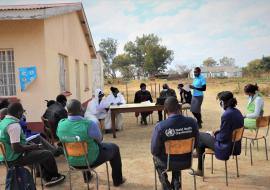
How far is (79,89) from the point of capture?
52.4 feet

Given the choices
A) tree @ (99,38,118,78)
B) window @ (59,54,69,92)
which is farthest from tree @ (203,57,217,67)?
window @ (59,54,69,92)

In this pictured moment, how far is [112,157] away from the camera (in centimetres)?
561

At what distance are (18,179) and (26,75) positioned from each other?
5.35 meters

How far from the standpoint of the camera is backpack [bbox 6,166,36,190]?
16.7ft

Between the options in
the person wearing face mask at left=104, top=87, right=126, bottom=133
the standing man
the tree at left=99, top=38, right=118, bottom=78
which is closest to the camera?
the standing man

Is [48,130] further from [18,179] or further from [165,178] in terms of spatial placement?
[165,178]

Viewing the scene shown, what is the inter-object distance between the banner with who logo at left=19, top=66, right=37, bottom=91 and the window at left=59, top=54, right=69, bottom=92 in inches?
92.3

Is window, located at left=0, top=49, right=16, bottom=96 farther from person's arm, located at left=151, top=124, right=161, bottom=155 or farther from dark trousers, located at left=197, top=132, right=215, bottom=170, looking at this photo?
person's arm, located at left=151, top=124, right=161, bottom=155

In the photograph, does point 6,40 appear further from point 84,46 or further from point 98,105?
point 84,46

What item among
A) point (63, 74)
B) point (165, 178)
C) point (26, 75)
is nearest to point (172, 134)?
point (165, 178)

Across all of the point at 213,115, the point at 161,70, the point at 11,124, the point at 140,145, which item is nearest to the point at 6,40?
the point at 140,145

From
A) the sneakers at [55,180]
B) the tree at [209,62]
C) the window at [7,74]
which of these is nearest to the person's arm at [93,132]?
the sneakers at [55,180]

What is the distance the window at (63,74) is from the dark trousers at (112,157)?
22.5 ft

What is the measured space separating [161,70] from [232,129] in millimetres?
66404
